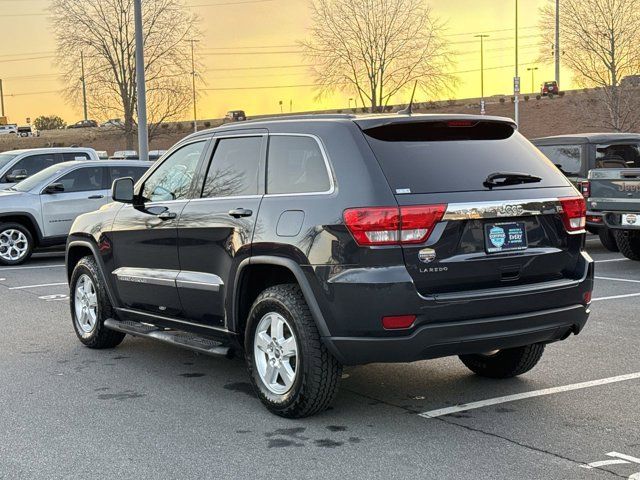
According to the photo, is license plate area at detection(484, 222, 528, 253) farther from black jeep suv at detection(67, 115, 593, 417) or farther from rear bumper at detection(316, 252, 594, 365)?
rear bumper at detection(316, 252, 594, 365)

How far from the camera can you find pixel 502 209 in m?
5.22

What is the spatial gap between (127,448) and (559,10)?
35.5 m

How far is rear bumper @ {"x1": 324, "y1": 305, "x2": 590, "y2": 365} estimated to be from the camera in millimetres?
4980

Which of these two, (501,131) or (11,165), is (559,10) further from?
(501,131)

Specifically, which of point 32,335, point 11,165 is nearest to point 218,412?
point 32,335

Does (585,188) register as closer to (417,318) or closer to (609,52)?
(417,318)

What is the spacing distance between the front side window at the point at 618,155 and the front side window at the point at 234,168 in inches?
390

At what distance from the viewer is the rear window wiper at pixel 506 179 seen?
532 cm

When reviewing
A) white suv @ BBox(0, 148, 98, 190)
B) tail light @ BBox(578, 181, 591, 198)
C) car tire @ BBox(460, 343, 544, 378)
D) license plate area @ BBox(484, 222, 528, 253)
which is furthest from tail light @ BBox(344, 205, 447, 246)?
white suv @ BBox(0, 148, 98, 190)

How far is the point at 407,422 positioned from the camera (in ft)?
17.7

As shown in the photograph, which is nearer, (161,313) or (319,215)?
(319,215)

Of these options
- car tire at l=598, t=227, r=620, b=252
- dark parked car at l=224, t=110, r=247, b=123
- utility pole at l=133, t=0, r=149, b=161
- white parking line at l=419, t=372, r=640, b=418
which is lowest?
white parking line at l=419, t=372, r=640, b=418

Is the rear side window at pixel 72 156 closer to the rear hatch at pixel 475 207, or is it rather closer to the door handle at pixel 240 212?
the door handle at pixel 240 212

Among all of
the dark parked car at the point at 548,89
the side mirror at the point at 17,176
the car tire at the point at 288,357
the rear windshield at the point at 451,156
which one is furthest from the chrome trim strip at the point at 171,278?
the dark parked car at the point at 548,89
